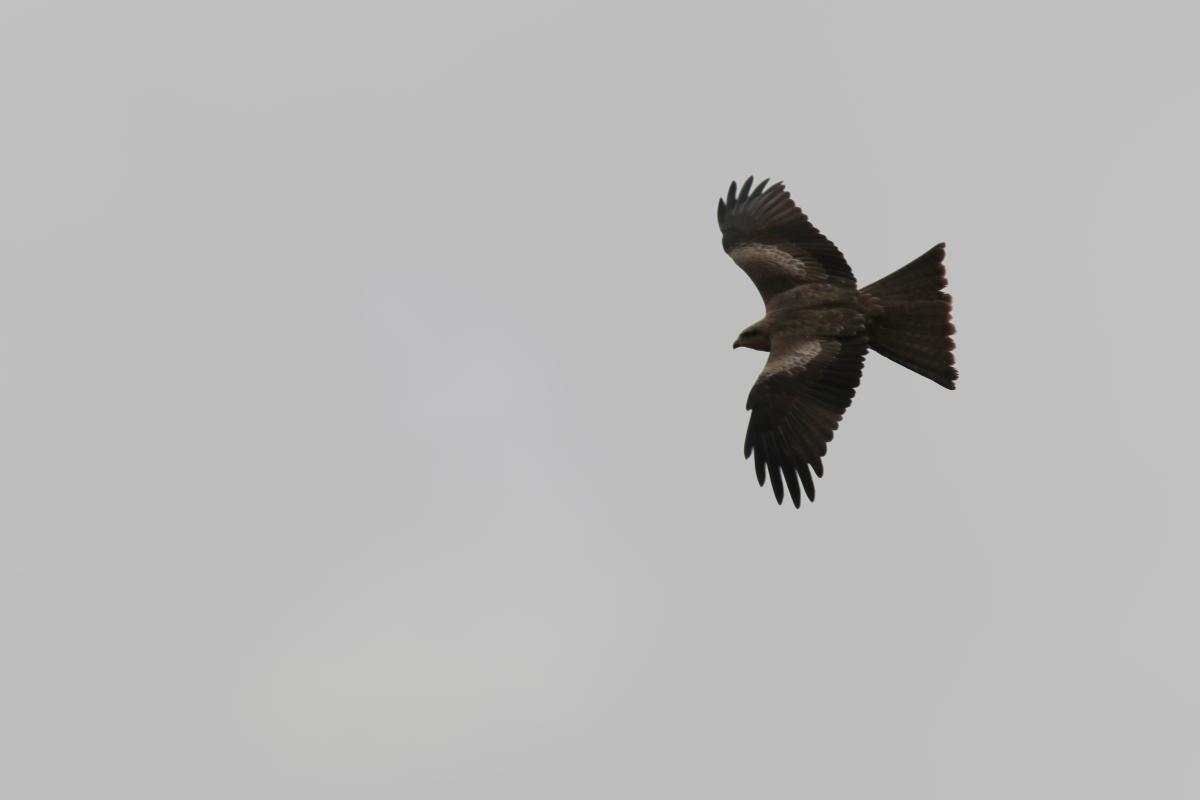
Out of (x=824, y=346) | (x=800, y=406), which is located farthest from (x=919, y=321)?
(x=800, y=406)

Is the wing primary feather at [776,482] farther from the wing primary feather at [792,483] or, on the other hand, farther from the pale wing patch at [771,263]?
the pale wing patch at [771,263]

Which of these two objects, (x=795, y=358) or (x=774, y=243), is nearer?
(x=795, y=358)

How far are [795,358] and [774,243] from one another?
123 inches

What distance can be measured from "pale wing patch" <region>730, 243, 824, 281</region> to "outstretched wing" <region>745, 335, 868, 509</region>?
185cm

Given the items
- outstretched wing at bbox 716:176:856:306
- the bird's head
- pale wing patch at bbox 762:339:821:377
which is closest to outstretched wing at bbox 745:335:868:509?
pale wing patch at bbox 762:339:821:377

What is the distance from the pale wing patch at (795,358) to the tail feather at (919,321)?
0.80m

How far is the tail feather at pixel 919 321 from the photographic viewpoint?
22.9 metres

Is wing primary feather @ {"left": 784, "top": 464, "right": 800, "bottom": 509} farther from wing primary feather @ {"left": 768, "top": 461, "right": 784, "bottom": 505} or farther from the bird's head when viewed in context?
the bird's head

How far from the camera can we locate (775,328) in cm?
2378

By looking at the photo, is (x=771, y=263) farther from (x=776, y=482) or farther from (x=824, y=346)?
(x=776, y=482)

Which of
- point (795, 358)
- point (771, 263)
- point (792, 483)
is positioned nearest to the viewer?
Answer: point (792, 483)

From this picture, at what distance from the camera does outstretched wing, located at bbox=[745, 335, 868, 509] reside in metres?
22.3

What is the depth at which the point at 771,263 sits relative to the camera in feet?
82.4

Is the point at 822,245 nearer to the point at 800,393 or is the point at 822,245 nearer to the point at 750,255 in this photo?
the point at 750,255
